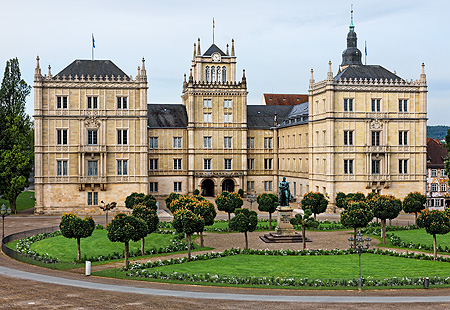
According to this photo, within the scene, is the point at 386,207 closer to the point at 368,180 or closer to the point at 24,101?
the point at 368,180

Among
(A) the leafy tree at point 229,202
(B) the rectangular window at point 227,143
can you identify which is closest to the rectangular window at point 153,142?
(B) the rectangular window at point 227,143

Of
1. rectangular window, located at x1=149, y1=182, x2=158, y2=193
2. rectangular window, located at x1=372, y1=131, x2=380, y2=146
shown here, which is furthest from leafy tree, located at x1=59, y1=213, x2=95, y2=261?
rectangular window, located at x1=149, y1=182, x2=158, y2=193

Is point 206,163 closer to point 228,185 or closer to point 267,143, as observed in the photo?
point 228,185

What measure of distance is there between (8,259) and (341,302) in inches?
1135

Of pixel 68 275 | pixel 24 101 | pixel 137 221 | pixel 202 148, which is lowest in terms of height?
pixel 68 275

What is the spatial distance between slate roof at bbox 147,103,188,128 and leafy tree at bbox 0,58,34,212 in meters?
21.8

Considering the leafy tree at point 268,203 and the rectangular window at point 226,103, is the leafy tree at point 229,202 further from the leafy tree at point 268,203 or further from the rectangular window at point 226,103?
the rectangular window at point 226,103

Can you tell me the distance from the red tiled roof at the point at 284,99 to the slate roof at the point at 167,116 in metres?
29.8

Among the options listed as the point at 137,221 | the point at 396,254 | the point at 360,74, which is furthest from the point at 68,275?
the point at 360,74

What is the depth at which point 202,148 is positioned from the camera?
101312 millimetres

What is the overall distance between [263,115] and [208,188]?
17576 mm

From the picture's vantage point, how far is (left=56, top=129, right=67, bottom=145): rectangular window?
261 feet

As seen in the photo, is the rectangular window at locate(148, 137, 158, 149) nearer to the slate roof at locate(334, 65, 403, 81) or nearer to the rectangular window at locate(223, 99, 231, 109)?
the rectangular window at locate(223, 99, 231, 109)

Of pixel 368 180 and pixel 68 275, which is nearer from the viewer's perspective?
pixel 68 275
